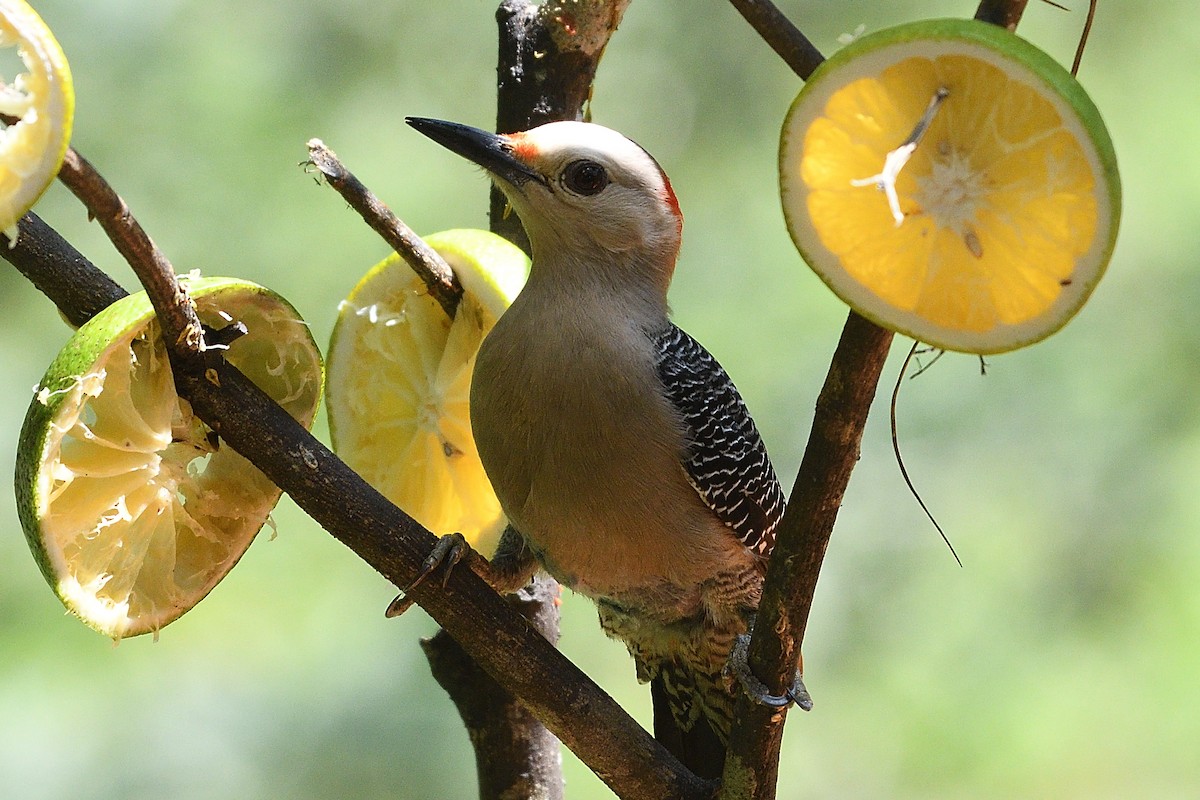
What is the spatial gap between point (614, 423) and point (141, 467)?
2.61 ft

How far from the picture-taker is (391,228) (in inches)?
88.9

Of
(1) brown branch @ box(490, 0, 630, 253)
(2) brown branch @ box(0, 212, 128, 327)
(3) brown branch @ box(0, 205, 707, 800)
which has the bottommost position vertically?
(3) brown branch @ box(0, 205, 707, 800)

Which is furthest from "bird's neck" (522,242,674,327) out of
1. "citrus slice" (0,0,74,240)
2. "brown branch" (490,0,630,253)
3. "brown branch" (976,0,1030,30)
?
"citrus slice" (0,0,74,240)

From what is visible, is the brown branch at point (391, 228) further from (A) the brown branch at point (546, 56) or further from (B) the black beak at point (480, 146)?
(A) the brown branch at point (546, 56)

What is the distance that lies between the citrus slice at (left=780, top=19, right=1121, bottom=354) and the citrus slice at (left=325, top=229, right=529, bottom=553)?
3.58 ft

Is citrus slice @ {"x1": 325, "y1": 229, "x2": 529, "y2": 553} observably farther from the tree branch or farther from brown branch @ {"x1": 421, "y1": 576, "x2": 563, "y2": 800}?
the tree branch

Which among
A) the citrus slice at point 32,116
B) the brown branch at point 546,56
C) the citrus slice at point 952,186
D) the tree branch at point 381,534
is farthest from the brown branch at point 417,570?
the brown branch at point 546,56

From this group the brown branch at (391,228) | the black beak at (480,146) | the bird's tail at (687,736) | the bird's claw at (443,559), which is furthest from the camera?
the bird's tail at (687,736)

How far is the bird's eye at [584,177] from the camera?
2.31 m

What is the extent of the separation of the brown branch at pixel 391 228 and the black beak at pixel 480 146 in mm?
159

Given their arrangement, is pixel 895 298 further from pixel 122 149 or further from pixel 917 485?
pixel 122 149

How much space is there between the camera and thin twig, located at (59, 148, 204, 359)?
1.30 meters

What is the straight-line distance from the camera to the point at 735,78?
574cm

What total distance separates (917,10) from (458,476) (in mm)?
3947
